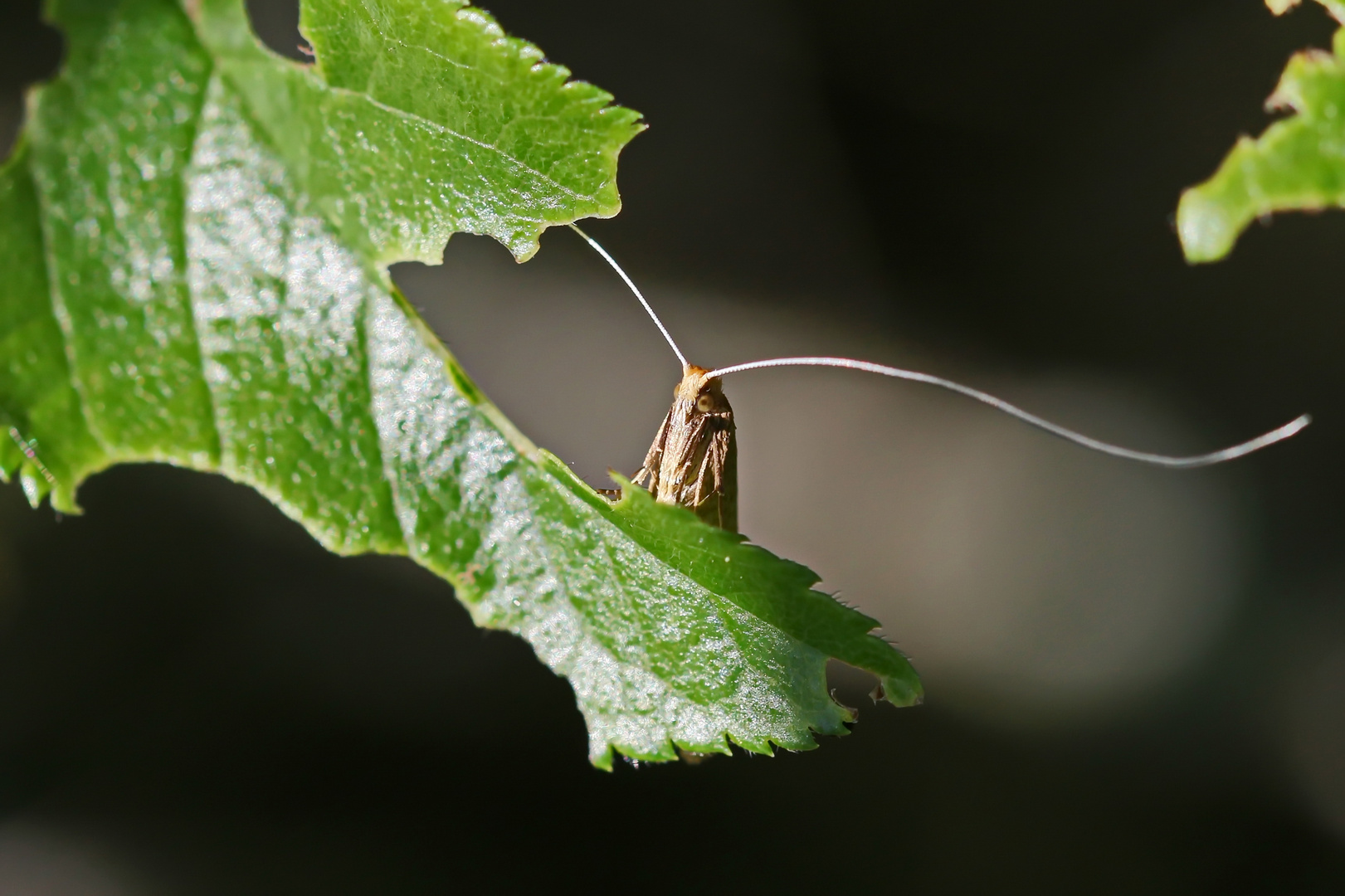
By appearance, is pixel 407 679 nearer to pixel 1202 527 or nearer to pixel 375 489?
pixel 375 489

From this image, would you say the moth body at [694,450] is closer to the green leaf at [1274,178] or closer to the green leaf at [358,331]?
the green leaf at [358,331]

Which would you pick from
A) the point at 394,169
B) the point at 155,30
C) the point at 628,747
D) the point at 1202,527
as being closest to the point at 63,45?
the point at 155,30

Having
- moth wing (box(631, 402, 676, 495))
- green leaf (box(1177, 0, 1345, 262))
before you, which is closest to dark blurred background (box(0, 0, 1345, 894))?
moth wing (box(631, 402, 676, 495))

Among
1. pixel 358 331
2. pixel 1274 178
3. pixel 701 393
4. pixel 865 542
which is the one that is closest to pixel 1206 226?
pixel 1274 178

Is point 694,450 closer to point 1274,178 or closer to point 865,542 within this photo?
point 1274,178

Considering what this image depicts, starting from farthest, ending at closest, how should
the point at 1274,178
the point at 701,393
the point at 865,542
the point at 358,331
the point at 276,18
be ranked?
the point at 865,542, the point at 276,18, the point at 701,393, the point at 358,331, the point at 1274,178

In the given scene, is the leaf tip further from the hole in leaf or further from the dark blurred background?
the hole in leaf

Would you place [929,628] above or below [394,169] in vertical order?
above
